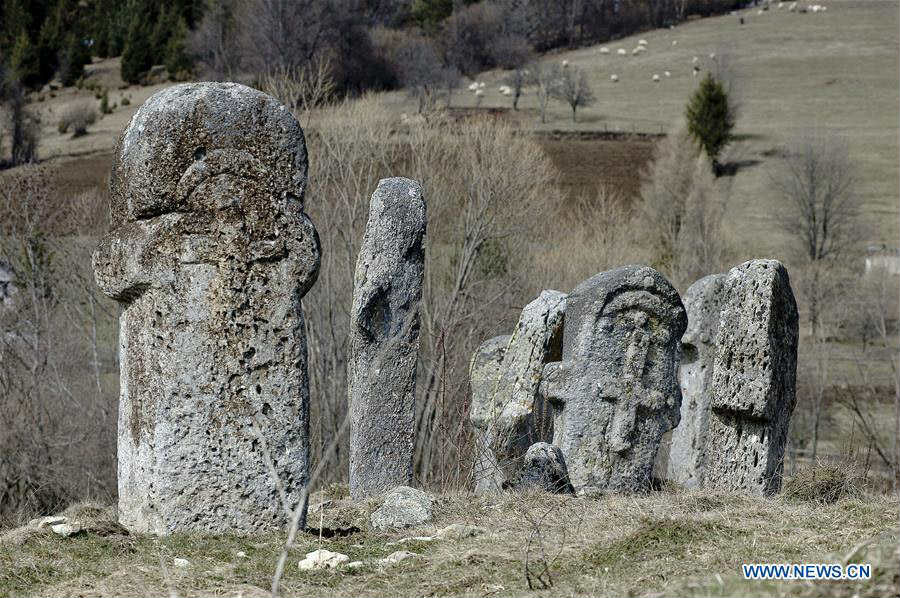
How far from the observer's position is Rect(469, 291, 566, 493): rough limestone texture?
10.6 meters

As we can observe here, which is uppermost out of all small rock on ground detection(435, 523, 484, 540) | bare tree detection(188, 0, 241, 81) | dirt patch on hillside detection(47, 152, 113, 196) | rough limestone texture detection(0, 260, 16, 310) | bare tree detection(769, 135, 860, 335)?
Answer: bare tree detection(188, 0, 241, 81)

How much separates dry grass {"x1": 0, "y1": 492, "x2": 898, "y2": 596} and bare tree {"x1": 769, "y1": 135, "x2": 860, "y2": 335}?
37360mm

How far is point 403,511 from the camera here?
7.51 metres

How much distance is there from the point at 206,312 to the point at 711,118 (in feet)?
172

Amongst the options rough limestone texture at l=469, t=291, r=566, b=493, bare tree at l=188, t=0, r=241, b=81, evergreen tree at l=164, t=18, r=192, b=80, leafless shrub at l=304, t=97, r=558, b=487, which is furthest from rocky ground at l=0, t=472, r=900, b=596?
evergreen tree at l=164, t=18, r=192, b=80

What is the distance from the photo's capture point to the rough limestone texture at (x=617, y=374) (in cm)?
971

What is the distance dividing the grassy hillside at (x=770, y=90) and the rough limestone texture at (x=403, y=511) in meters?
31.5

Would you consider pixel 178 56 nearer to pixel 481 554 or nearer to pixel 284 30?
pixel 284 30

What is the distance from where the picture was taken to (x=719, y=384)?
32.3 ft

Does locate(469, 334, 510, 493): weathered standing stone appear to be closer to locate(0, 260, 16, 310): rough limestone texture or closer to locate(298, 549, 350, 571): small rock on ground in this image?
locate(298, 549, 350, 571): small rock on ground

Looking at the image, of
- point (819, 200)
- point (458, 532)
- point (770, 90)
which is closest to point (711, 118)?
point (819, 200)

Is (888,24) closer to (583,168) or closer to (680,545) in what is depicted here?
(583,168)

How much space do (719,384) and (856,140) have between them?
168ft

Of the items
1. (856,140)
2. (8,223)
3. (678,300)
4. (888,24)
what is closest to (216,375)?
(678,300)
